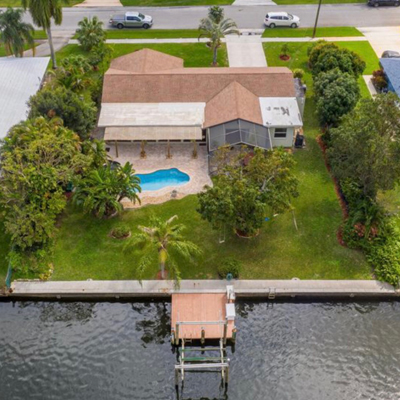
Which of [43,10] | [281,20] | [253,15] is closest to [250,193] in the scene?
[43,10]

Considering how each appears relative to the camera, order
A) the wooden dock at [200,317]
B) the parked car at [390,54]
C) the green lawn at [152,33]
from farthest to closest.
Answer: the green lawn at [152,33]
the parked car at [390,54]
the wooden dock at [200,317]

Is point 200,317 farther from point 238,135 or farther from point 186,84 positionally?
point 186,84

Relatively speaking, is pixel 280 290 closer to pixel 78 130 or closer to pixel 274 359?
pixel 274 359

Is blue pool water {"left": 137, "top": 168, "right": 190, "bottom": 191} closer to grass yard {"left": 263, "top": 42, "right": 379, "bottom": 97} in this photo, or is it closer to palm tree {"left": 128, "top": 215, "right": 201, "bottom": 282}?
palm tree {"left": 128, "top": 215, "right": 201, "bottom": 282}

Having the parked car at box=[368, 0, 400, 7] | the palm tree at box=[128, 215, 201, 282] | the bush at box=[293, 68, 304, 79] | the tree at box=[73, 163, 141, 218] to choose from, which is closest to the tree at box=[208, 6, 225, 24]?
the bush at box=[293, 68, 304, 79]

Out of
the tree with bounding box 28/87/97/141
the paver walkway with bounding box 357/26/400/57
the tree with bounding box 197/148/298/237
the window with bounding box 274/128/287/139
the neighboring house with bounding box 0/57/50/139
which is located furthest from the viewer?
the paver walkway with bounding box 357/26/400/57

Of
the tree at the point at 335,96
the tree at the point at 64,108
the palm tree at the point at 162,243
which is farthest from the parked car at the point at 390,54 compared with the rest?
the palm tree at the point at 162,243

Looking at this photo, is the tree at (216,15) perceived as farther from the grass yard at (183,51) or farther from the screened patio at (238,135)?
the screened patio at (238,135)
